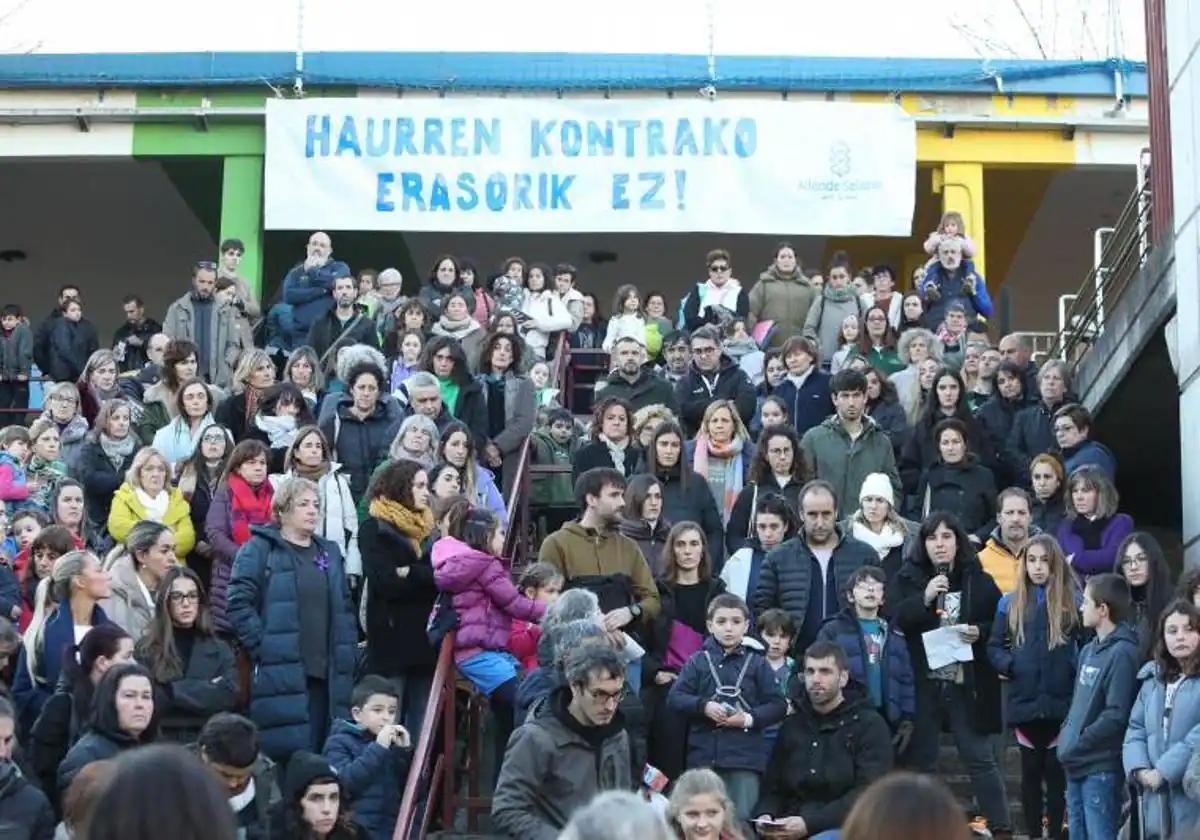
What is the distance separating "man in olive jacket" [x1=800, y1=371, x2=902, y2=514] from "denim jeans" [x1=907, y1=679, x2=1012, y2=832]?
2370 mm

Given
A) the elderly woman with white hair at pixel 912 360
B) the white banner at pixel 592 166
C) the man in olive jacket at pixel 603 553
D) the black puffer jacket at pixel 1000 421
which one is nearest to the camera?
the man in olive jacket at pixel 603 553

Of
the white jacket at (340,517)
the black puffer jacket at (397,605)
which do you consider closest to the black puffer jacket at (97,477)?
the white jacket at (340,517)

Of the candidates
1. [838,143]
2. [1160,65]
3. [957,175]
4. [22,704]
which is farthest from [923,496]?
[957,175]

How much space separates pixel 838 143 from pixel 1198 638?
10995 mm

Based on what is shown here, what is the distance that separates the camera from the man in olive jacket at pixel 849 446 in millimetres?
13641

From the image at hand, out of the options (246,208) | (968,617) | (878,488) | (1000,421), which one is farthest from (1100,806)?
(246,208)

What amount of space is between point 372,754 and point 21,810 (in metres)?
1.67

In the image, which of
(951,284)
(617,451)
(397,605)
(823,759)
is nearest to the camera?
(823,759)

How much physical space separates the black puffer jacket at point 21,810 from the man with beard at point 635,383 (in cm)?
651

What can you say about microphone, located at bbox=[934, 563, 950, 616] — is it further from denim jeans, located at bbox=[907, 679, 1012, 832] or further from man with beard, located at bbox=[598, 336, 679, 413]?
man with beard, located at bbox=[598, 336, 679, 413]

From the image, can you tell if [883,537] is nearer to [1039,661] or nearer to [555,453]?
[1039,661]

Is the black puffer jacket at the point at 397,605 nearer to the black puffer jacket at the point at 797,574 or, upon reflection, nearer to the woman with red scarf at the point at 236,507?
the woman with red scarf at the point at 236,507

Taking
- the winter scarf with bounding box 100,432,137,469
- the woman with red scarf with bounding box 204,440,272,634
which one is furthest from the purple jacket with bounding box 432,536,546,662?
the winter scarf with bounding box 100,432,137,469

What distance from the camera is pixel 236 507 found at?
12289mm
